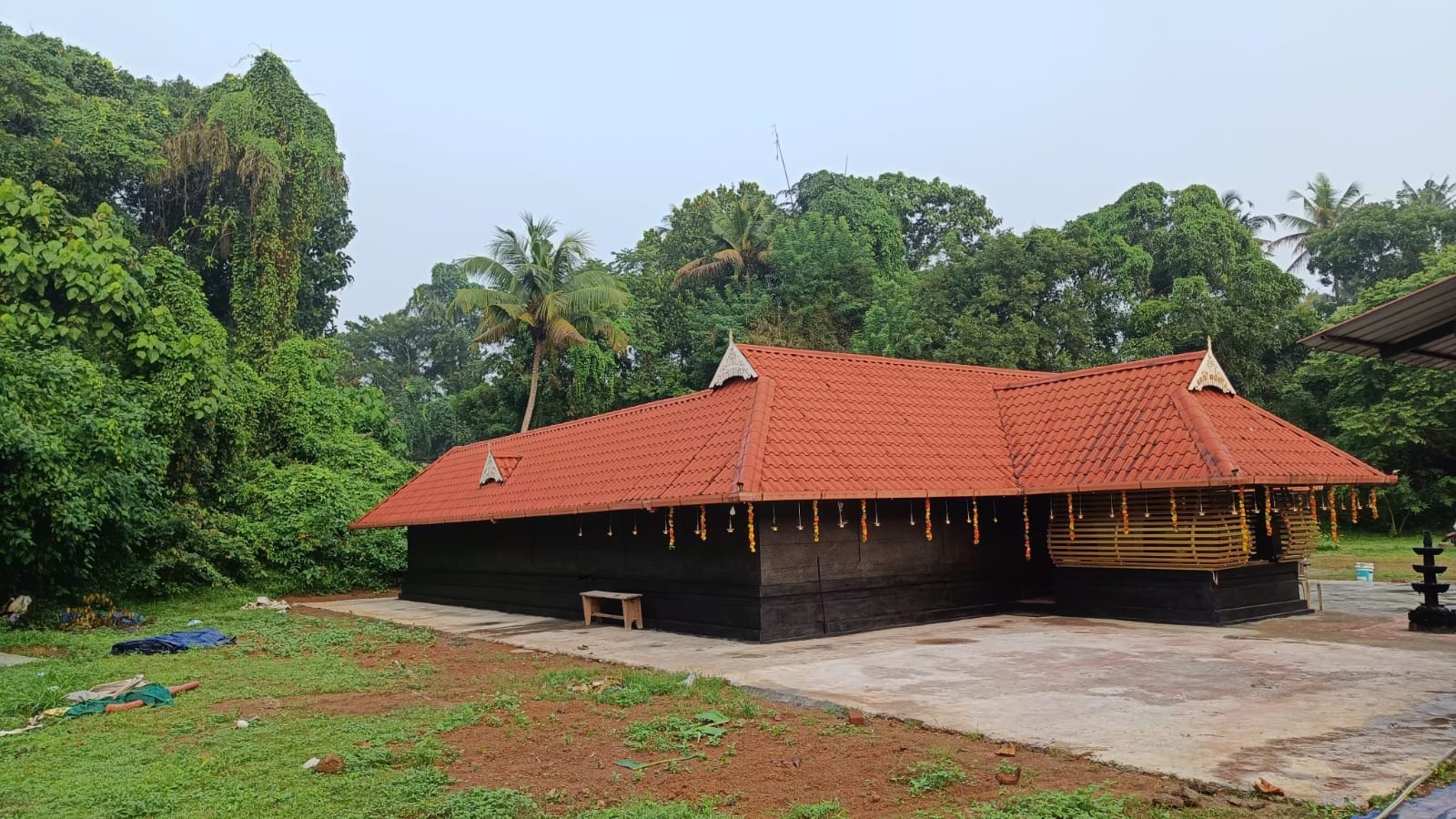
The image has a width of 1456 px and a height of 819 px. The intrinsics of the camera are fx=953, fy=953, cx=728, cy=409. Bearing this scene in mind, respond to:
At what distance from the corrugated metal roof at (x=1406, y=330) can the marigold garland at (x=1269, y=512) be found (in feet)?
16.8

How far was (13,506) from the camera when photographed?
12477 millimetres

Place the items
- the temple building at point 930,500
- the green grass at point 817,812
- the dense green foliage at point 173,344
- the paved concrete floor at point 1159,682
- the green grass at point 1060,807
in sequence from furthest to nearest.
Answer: the dense green foliage at point 173,344, the temple building at point 930,500, the paved concrete floor at point 1159,682, the green grass at point 817,812, the green grass at point 1060,807

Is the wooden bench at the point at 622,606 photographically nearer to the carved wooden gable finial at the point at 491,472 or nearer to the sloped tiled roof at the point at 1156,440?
the carved wooden gable finial at the point at 491,472

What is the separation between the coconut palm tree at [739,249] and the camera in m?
33.1

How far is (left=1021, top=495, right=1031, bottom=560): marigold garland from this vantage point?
12.1 meters

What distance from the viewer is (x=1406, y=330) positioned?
5.48 metres

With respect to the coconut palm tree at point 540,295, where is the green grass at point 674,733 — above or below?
below

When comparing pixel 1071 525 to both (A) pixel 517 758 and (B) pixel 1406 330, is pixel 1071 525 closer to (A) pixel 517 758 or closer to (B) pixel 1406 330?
(B) pixel 1406 330

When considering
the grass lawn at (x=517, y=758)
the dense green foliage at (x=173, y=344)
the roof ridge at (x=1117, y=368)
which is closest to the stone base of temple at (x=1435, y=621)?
the roof ridge at (x=1117, y=368)

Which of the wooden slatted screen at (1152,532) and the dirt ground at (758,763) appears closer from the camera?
the dirt ground at (758,763)

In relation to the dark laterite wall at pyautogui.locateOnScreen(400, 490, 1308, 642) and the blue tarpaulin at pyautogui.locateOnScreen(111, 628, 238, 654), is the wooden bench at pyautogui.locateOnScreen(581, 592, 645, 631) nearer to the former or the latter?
the dark laterite wall at pyautogui.locateOnScreen(400, 490, 1308, 642)

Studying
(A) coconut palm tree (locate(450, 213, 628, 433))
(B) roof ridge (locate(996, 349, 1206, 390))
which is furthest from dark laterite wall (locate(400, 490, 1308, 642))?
(A) coconut palm tree (locate(450, 213, 628, 433))

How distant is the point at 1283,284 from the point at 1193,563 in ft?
57.8

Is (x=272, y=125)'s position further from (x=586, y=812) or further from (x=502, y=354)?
(x=586, y=812)
